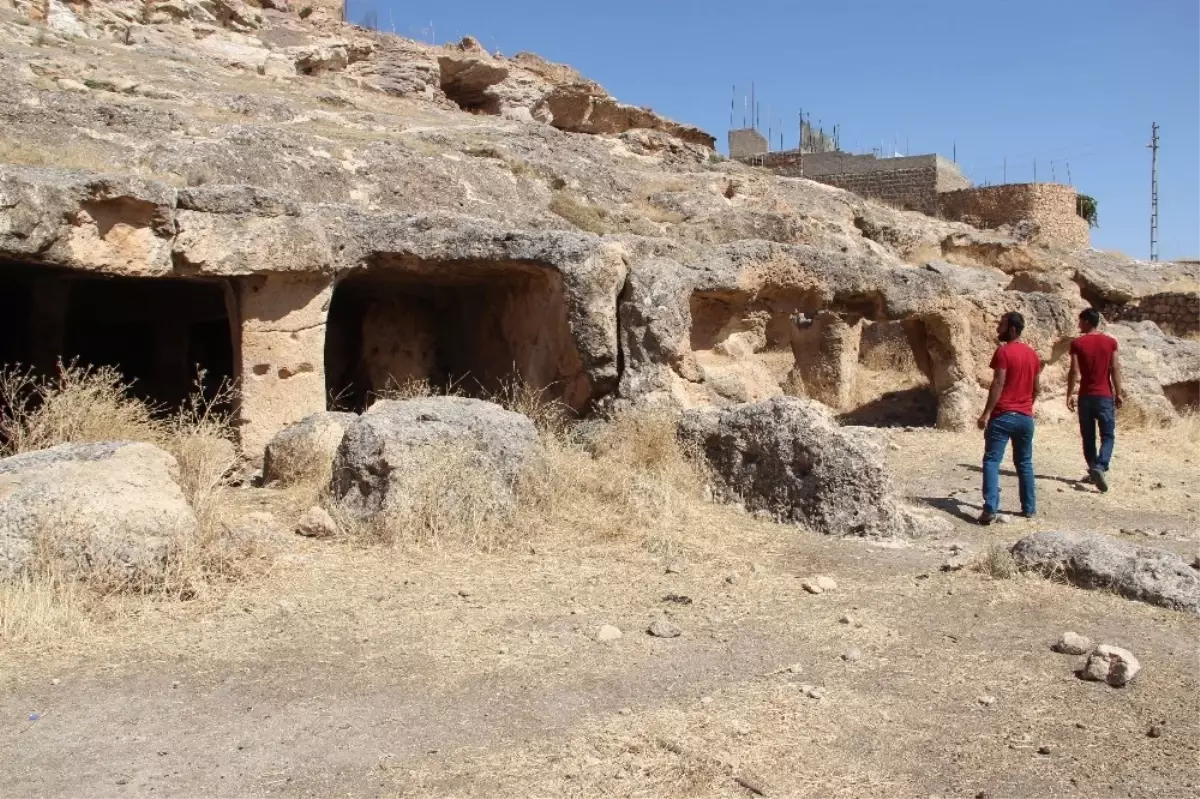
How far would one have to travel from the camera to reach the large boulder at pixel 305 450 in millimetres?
6418

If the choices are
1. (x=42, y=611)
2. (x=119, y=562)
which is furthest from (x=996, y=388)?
(x=42, y=611)

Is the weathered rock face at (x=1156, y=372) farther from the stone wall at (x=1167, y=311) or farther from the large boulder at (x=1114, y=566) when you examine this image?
the large boulder at (x=1114, y=566)

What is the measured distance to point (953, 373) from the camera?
1042 centimetres

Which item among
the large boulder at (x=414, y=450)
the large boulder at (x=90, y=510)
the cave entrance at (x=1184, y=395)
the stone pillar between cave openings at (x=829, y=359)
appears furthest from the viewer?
the cave entrance at (x=1184, y=395)

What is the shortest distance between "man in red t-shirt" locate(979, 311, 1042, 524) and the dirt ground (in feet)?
4.08

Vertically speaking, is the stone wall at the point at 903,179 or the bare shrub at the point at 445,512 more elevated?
the stone wall at the point at 903,179

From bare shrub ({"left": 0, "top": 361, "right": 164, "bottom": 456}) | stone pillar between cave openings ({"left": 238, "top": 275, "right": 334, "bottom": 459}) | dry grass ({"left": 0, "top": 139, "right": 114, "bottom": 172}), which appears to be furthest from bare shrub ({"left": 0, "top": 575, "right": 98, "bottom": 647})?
dry grass ({"left": 0, "top": 139, "right": 114, "bottom": 172})

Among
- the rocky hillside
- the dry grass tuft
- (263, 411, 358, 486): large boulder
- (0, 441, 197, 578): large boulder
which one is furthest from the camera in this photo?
the rocky hillside

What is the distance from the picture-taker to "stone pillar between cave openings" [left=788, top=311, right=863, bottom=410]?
10.6 meters

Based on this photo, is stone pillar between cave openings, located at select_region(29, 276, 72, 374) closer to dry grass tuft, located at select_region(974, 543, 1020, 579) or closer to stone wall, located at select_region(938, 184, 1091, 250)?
dry grass tuft, located at select_region(974, 543, 1020, 579)

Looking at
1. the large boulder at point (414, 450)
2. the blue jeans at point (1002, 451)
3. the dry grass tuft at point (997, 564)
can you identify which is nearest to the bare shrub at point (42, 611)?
the large boulder at point (414, 450)

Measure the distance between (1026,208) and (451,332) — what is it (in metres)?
18.0

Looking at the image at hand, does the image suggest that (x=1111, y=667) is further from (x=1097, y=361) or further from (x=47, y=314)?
(x=47, y=314)

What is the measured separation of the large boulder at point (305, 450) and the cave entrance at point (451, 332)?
5.93 ft
